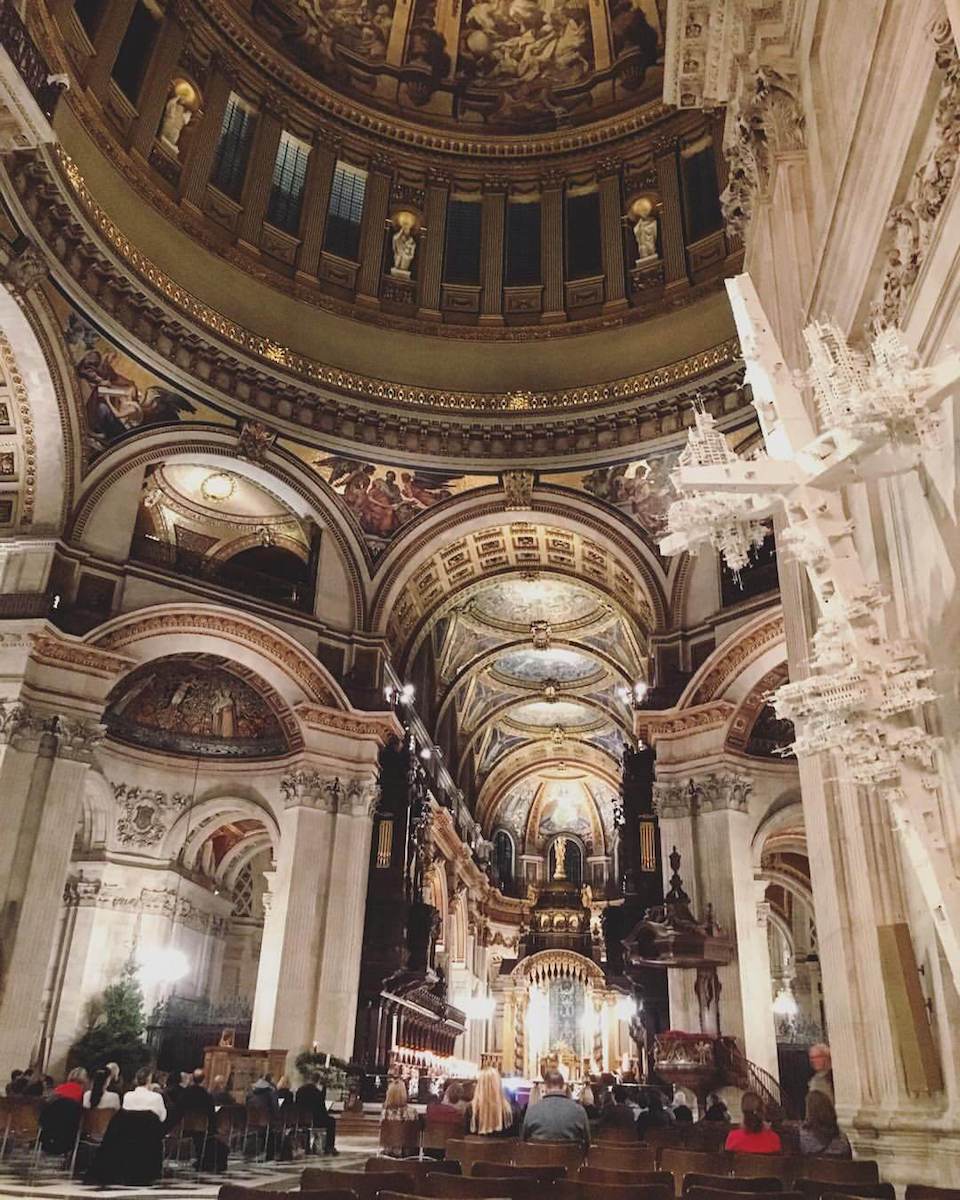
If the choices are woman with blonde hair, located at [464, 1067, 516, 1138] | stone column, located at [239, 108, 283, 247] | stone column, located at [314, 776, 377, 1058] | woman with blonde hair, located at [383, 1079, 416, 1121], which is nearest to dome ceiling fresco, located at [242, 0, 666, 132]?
stone column, located at [239, 108, 283, 247]

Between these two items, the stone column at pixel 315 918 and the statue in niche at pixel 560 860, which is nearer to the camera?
the stone column at pixel 315 918

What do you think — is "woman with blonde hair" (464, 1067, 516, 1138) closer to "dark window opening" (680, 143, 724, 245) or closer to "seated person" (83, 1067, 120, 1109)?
"seated person" (83, 1067, 120, 1109)

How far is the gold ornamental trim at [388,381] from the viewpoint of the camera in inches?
654

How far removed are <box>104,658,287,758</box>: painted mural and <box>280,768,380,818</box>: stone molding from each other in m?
2.24

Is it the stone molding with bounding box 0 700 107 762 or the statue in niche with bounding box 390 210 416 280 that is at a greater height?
the statue in niche with bounding box 390 210 416 280

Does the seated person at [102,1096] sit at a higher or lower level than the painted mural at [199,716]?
lower

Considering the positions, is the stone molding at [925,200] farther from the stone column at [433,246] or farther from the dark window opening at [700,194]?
the stone column at [433,246]

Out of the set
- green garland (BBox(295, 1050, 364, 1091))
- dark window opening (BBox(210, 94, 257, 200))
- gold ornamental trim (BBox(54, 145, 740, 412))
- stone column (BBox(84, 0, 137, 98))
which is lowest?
green garland (BBox(295, 1050, 364, 1091))

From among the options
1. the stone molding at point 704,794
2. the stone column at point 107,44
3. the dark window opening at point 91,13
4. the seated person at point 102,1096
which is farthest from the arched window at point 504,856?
the dark window opening at point 91,13

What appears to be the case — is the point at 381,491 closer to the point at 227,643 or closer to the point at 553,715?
the point at 227,643

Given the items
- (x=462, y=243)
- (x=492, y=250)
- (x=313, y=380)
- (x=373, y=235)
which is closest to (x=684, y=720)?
(x=313, y=380)

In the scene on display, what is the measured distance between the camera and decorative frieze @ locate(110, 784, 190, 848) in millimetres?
19016

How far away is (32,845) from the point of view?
13.8 meters

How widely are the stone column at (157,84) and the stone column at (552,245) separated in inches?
314
